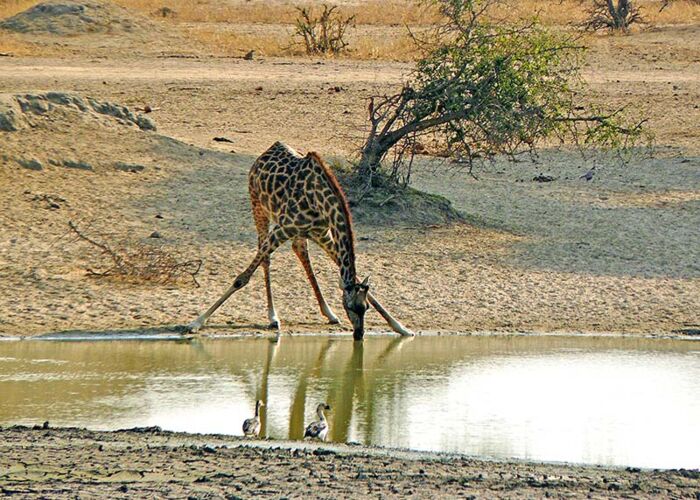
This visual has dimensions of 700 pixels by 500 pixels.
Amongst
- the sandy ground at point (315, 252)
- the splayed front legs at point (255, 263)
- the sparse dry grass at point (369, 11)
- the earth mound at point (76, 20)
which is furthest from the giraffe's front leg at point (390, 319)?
the sparse dry grass at point (369, 11)

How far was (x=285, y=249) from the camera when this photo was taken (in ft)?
45.8

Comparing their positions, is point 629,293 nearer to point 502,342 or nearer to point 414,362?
point 502,342

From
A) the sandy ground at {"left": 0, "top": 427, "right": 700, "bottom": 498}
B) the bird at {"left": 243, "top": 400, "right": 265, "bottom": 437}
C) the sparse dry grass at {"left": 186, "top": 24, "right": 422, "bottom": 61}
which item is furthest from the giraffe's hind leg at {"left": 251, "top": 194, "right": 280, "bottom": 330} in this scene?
the sparse dry grass at {"left": 186, "top": 24, "right": 422, "bottom": 61}

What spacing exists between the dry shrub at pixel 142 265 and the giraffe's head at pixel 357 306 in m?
1.99

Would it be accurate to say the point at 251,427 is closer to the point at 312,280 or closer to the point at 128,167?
the point at 312,280

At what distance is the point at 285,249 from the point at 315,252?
12.6 inches

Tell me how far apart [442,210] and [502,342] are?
3.77 m

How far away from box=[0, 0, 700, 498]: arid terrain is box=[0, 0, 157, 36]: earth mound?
7.92 m

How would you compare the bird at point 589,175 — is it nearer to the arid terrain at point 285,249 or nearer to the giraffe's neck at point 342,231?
the arid terrain at point 285,249

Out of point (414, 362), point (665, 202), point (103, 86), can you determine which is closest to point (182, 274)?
point (414, 362)

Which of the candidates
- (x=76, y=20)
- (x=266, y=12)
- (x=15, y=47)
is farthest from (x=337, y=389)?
(x=266, y=12)

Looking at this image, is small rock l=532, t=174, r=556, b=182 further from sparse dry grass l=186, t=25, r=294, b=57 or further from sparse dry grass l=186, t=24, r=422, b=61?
sparse dry grass l=186, t=25, r=294, b=57

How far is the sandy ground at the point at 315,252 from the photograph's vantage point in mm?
12250

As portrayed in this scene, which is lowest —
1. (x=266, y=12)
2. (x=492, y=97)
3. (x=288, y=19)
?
(x=492, y=97)
